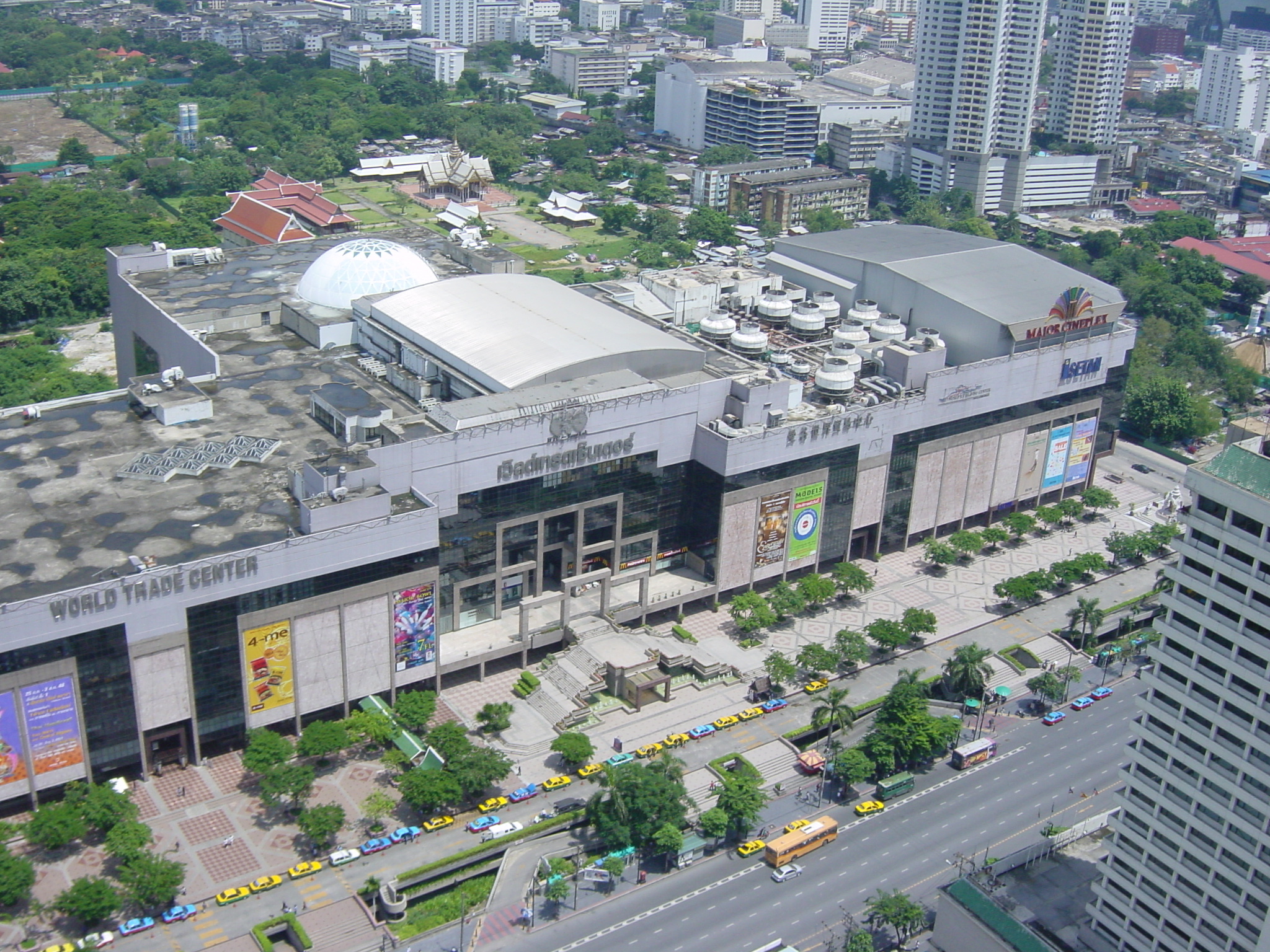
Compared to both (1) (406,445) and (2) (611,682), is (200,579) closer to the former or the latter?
(1) (406,445)

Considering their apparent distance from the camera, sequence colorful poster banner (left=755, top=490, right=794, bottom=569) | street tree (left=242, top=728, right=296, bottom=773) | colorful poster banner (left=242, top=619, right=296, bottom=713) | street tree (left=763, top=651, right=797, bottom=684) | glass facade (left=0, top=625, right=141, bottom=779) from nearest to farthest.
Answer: glass facade (left=0, top=625, right=141, bottom=779)
street tree (left=242, top=728, right=296, bottom=773)
colorful poster banner (left=242, top=619, right=296, bottom=713)
street tree (left=763, top=651, right=797, bottom=684)
colorful poster banner (left=755, top=490, right=794, bottom=569)

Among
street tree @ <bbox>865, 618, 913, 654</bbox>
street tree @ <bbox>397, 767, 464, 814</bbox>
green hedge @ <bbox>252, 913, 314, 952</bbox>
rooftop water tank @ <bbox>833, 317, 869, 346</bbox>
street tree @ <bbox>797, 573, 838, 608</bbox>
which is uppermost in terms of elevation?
rooftop water tank @ <bbox>833, 317, 869, 346</bbox>

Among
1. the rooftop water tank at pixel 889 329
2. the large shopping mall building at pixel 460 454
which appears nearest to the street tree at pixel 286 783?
the large shopping mall building at pixel 460 454

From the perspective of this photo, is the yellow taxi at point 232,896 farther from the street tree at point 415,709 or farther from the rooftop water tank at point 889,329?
the rooftop water tank at point 889,329

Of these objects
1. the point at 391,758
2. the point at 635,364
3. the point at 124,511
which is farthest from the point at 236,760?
the point at 635,364

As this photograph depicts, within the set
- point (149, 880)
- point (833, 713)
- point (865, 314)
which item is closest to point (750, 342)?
point (865, 314)

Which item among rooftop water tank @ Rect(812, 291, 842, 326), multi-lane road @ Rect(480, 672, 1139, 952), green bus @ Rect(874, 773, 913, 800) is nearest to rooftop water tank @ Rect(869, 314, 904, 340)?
rooftop water tank @ Rect(812, 291, 842, 326)

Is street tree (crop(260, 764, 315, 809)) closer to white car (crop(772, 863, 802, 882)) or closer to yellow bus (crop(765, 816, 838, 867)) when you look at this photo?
yellow bus (crop(765, 816, 838, 867))
